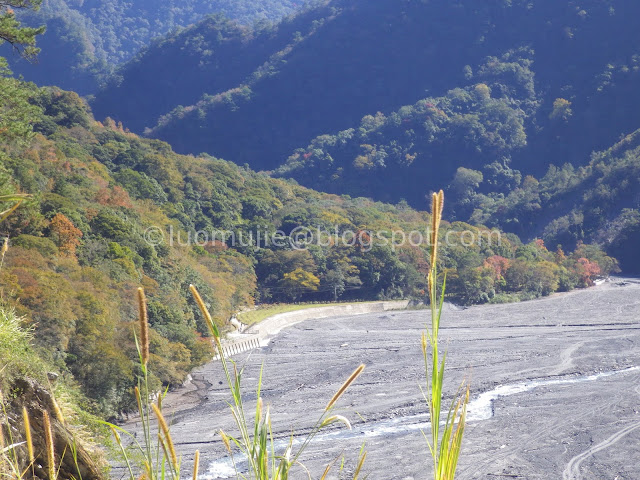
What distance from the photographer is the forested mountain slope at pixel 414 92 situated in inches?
3036

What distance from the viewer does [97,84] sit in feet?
385

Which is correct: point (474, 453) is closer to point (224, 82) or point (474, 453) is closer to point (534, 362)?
point (534, 362)

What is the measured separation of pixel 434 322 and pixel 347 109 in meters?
92.2

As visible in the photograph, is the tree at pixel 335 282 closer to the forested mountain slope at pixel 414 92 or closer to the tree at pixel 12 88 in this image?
the tree at pixel 12 88

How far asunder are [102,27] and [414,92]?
7933cm

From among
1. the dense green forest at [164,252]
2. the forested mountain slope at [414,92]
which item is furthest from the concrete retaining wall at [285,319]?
the forested mountain slope at [414,92]

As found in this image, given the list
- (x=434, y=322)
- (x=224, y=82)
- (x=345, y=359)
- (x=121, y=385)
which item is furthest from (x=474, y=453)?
(x=224, y=82)

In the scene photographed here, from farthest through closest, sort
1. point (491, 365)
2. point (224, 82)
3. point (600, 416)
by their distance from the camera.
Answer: point (224, 82)
point (491, 365)
point (600, 416)

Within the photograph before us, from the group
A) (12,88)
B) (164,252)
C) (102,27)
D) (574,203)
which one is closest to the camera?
(12,88)

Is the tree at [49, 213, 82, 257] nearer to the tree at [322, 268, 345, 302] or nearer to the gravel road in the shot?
the gravel road

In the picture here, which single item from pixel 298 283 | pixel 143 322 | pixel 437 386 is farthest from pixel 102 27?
pixel 437 386

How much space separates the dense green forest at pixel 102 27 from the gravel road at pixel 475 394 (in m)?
88.4

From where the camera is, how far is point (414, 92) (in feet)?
298

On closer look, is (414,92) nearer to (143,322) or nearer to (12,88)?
A: (12,88)
